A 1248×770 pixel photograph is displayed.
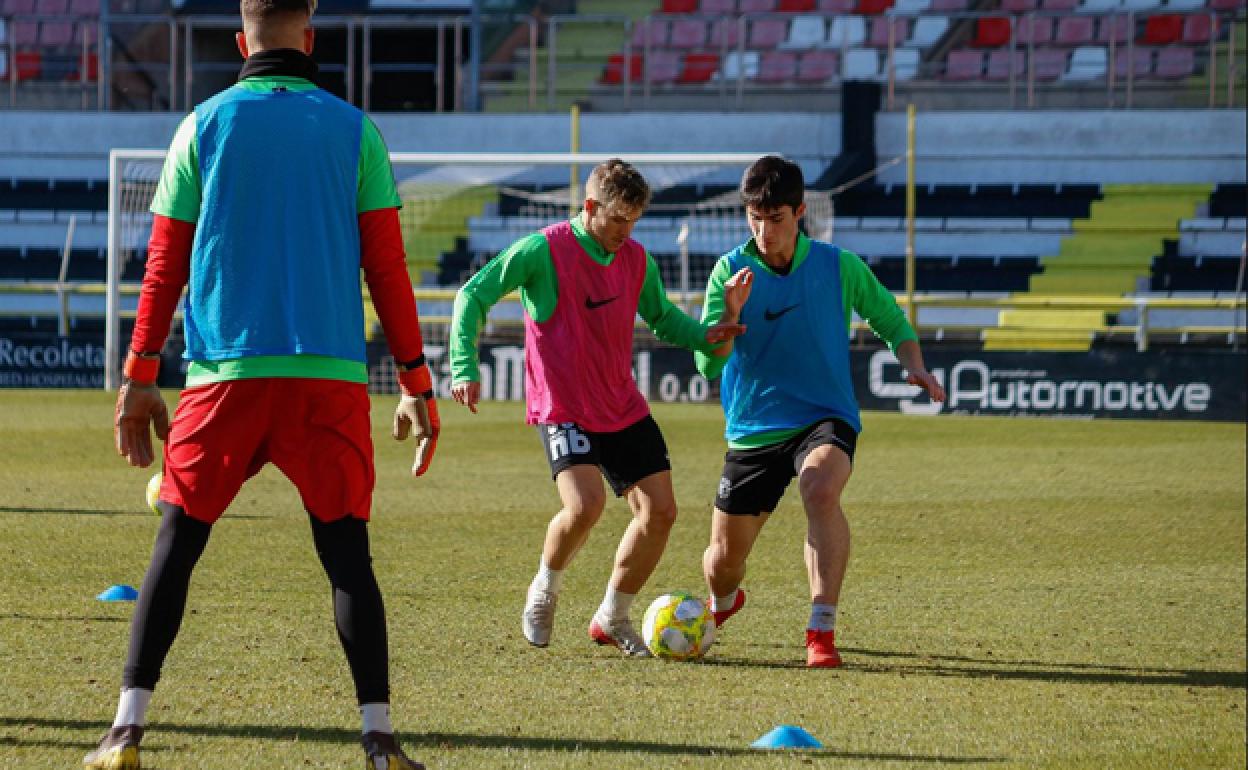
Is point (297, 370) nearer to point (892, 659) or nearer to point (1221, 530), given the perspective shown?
point (892, 659)

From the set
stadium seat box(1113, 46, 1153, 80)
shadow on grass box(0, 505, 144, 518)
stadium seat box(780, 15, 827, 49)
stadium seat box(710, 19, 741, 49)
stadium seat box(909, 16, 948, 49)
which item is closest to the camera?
shadow on grass box(0, 505, 144, 518)

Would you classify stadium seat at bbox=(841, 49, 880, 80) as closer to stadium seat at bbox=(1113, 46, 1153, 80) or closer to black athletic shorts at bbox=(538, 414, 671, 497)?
stadium seat at bbox=(1113, 46, 1153, 80)

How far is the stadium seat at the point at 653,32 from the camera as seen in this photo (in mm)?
25859

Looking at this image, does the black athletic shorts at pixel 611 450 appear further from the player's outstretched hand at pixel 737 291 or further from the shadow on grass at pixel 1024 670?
the shadow on grass at pixel 1024 670

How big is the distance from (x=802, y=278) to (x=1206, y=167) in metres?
20.1

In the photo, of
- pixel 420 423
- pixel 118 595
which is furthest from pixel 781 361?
pixel 118 595

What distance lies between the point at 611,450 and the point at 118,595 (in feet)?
6.74

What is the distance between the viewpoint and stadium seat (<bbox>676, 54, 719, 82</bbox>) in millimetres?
26297

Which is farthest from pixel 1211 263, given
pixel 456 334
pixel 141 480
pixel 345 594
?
pixel 345 594

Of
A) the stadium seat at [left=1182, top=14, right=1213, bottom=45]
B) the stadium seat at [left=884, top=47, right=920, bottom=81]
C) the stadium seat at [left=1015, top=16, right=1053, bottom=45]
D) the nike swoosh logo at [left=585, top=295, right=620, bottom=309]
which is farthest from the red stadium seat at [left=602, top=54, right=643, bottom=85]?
the nike swoosh logo at [left=585, top=295, right=620, bottom=309]

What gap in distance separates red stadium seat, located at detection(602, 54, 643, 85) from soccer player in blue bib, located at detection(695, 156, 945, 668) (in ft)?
65.1

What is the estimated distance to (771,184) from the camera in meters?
6.50

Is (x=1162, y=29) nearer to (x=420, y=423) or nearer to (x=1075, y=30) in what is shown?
(x=1075, y=30)

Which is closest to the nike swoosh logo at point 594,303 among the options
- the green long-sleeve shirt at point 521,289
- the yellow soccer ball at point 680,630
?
the green long-sleeve shirt at point 521,289
